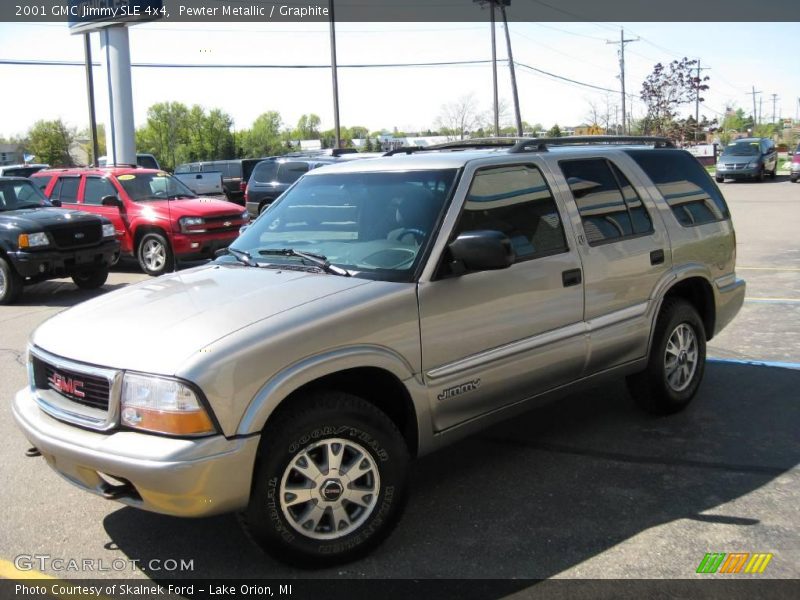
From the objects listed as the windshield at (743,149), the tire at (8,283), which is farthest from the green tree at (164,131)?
the tire at (8,283)

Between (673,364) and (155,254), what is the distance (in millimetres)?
10106

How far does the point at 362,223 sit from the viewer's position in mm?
4305

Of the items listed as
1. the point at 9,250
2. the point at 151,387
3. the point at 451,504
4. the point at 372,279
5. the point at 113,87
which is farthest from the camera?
the point at 113,87

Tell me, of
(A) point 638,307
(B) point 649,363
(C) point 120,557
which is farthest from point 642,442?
(C) point 120,557

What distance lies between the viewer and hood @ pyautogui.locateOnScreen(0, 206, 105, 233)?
10.8 m

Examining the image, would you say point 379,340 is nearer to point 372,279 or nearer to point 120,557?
point 372,279

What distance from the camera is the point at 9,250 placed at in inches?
423

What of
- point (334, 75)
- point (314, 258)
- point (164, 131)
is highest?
point (164, 131)

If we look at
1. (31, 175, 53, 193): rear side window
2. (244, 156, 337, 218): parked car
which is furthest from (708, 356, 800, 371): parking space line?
(244, 156, 337, 218): parked car

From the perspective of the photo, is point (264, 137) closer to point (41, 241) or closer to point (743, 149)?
point (743, 149)

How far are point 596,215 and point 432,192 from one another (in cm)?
124

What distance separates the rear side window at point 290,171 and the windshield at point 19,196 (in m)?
7.18

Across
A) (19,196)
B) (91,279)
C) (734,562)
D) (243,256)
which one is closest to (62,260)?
(91,279)

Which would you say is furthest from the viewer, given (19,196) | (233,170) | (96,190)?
(233,170)
